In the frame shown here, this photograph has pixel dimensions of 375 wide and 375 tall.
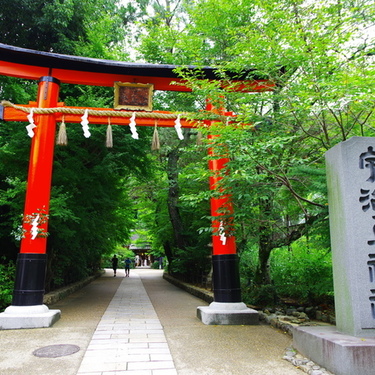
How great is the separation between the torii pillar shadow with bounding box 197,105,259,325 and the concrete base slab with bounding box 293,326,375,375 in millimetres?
2488

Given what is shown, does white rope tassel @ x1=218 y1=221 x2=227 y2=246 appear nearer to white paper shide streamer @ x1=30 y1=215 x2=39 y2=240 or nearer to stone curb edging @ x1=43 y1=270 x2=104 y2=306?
white paper shide streamer @ x1=30 y1=215 x2=39 y2=240

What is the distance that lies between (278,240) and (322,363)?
181 inches

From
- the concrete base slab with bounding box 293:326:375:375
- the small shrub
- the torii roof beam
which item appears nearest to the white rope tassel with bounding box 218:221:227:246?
the concrete base slab with bounding box 293:326:375:375

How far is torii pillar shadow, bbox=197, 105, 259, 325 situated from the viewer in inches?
275

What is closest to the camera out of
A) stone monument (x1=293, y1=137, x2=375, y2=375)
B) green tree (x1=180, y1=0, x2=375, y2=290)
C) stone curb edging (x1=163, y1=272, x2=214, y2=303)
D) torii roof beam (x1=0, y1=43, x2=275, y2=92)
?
stone monument (x1=293, y1=137, x2=375, y2=375)

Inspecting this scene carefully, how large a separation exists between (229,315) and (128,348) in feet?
8.93

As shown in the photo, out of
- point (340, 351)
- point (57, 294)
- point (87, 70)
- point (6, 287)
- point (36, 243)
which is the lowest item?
point (57, 294)

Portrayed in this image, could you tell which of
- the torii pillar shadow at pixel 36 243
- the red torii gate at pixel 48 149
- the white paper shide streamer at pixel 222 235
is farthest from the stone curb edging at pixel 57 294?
the white paper shide streamer at pixel 222 235

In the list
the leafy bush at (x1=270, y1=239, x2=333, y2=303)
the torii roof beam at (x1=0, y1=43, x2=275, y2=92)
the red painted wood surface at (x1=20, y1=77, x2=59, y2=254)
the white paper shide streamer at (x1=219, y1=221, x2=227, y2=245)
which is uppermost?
the torii roof beam at (x1=0, y1=43, x2=275, y2=92)

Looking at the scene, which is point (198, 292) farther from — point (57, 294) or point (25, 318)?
point (25, 318)

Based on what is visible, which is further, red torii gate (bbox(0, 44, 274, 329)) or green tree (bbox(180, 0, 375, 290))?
red torii gate (bbox(0, 44, 274, 329))

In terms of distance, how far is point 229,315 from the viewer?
276 inches

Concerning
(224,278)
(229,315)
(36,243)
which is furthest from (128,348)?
(36,243)

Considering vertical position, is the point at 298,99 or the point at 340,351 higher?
the point at 298,99
